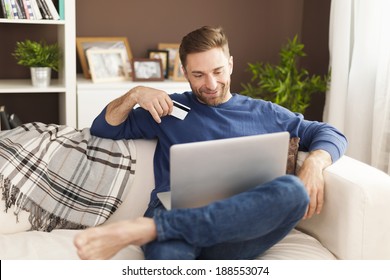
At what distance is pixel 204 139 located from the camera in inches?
85.4

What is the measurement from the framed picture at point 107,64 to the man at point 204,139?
1.10 m

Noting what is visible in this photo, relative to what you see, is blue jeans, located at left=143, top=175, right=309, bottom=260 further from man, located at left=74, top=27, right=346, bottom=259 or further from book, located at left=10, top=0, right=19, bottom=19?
book, located at left=10, top=0, right=19, bottom=19

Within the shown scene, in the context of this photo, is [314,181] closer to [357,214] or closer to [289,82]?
[357,214]

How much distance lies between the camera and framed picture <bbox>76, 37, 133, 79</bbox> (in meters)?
3.47

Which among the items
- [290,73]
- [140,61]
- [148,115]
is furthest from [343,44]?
[148,115]

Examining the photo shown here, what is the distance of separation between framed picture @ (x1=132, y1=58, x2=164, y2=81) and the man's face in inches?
48.9

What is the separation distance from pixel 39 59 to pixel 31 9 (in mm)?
259

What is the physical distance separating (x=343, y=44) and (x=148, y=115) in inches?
59.3

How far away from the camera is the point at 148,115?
2246mm

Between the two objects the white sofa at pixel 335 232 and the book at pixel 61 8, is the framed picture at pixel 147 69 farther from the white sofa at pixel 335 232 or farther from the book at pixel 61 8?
the white sofa at pixel 335 232

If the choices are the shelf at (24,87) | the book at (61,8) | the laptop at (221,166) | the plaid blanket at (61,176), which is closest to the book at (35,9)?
the book at (61,8)

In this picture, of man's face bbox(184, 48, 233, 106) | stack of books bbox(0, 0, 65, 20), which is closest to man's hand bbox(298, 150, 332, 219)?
man's face bbox(184, 48, 233, 106)

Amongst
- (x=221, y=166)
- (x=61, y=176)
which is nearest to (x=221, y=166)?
(x=221, y=166)
